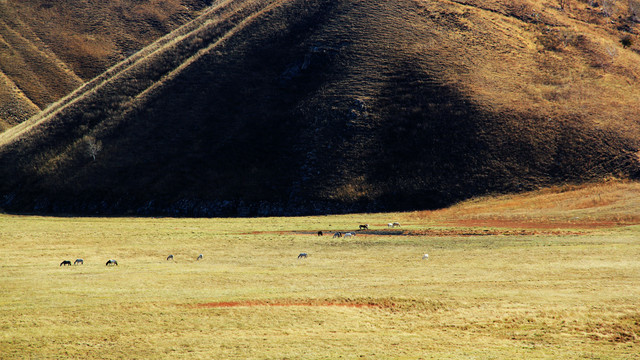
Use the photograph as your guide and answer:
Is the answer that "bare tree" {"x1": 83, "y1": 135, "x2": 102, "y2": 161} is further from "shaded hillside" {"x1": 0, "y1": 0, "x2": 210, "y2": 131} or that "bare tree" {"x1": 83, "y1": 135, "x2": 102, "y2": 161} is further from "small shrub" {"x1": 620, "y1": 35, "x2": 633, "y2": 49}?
"small shrub" {"x1": 620, "y1": 35, "x2": 633, "y2": 49}

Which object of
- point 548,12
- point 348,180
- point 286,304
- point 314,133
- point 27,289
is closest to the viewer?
point 286,304

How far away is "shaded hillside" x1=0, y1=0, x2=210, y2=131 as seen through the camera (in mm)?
141750

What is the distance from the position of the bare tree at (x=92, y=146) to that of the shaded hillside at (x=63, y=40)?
45.5m

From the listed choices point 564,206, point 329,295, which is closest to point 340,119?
point 564,206

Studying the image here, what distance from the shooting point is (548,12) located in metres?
125

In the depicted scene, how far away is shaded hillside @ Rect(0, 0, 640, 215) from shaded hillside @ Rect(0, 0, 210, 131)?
2784 centimetres

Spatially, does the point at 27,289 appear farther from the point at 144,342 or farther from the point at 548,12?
the point at 548,12

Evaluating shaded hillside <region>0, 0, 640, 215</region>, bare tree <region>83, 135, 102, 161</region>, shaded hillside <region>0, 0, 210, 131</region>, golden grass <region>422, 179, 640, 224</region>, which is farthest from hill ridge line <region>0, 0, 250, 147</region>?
golden grass <region>422, 179, 640, 224</region>

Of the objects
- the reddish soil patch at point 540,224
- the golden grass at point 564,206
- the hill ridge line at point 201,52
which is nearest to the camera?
the reddish soil patch at point 540,224

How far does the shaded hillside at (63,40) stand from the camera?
465 feet

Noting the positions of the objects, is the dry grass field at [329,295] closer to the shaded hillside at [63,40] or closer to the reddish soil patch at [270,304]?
the reddish soil patch at [270,304]

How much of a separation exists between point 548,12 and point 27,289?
413ft

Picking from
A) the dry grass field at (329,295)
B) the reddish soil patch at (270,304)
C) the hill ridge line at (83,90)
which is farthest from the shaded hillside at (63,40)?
the reddish soil patch at (270,304)

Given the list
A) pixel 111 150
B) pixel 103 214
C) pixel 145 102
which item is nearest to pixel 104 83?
pixel 145 102
